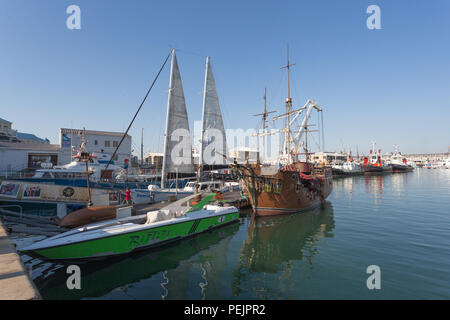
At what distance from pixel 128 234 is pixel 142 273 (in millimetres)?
2025

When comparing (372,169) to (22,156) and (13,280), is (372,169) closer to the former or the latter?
(13,280)

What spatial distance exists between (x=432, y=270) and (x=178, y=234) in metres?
11.7

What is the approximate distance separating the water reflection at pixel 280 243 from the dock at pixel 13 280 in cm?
559

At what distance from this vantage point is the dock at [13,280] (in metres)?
4.27

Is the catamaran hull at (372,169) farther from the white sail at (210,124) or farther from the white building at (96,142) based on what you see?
the white building at (96,142)

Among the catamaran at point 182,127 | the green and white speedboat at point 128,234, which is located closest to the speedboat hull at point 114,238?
the green and white speedboat at point 128,234

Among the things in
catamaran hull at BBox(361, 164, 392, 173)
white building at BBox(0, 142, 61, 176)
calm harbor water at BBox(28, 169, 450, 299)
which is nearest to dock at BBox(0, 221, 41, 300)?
calm harbor water at BBox(28, 169, 450, 299)

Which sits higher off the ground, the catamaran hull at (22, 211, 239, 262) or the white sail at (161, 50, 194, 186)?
the white sail at (161, 50, 194, 186)

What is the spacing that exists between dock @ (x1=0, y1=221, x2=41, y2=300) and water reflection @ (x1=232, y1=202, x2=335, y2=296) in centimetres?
559

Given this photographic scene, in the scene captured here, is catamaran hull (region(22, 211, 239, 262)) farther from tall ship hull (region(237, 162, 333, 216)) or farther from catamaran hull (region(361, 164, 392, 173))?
catamaran hull (region(361, 164, 392, 173))

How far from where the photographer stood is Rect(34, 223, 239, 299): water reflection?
725 cm

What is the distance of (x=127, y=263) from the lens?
941cm

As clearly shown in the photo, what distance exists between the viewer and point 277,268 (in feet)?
30.4
